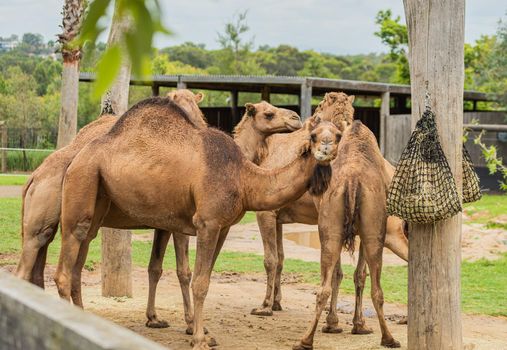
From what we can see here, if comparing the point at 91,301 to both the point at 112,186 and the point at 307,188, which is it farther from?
the point at 307,188

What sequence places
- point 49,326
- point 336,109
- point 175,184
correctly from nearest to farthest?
point 49,326 → point 175,184 → point 336,109

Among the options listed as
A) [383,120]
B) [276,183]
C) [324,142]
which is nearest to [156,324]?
[276,183]

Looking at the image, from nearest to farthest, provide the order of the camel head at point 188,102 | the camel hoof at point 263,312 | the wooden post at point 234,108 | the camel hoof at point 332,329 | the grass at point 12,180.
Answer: the camel head at point 188,102
the camel hoof at point 332,329
the camel hoof at point 263,312
the grass at point 12,180
the wooden post at point 234,108

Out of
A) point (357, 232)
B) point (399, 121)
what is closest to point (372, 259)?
point (357, 232)

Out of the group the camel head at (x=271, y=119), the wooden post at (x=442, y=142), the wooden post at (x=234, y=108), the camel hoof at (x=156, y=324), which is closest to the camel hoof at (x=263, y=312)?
the camel hoof at (x=156, y=324)

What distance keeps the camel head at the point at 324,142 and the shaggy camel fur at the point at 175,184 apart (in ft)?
0.27

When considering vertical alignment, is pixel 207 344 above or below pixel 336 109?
below

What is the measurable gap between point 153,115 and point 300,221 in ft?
9.79

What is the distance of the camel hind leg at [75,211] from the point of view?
A: 811cm

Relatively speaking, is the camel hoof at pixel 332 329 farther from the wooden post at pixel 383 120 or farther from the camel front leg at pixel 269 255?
the wooden post at pixel 383 120

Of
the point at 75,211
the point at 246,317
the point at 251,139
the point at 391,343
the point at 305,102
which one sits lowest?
the point at 246,317

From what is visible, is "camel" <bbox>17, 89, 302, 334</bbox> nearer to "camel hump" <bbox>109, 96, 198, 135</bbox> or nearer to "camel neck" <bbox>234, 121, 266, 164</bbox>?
"camel hump" <bbox>109, 96, 198, 135</bbox>

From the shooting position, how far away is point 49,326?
247 centimetres

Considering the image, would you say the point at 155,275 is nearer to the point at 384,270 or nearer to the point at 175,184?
the point at 175,184
